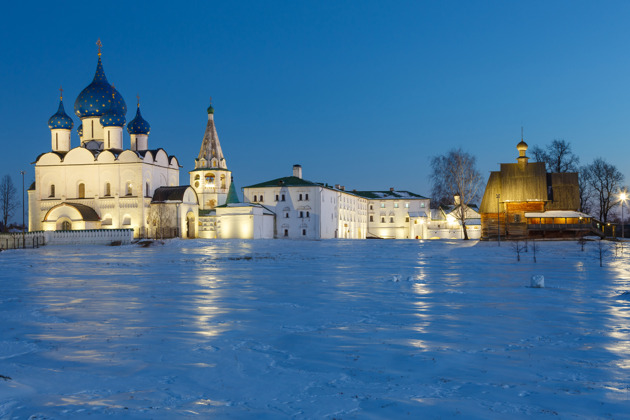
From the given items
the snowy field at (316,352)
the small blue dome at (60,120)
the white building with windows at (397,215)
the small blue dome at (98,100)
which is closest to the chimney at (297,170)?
the white building with windows at (397,215)

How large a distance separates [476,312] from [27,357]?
22.4 ft

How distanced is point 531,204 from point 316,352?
142 ft

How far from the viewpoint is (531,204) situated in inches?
1828

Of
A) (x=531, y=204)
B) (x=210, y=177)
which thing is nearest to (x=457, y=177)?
(x=531, y=204)

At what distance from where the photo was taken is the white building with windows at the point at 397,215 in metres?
80.3

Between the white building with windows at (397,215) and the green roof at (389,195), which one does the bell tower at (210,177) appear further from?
the white building with windows at (397,215)

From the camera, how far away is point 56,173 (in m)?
54.9

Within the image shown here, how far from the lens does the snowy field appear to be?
511cm

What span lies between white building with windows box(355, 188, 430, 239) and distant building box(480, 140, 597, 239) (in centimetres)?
3195

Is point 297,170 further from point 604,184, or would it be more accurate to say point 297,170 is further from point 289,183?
point 604,184

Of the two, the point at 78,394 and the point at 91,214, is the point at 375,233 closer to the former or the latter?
the point at 91,214

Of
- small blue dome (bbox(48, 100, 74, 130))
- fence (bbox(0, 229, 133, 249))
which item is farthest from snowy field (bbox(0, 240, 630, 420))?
small blue dome (bbox(48, 100, 74, 130))

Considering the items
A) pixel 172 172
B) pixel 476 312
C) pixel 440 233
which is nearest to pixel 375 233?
pixel 440 233

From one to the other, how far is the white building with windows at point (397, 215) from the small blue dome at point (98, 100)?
132ft
